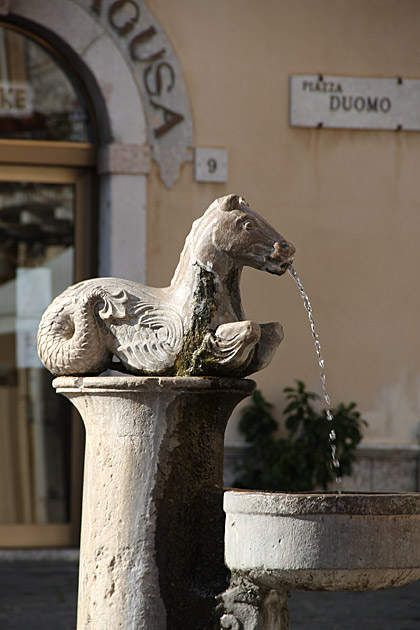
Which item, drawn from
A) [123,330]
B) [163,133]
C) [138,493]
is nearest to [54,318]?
[123,330]

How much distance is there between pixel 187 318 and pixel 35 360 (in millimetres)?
3991

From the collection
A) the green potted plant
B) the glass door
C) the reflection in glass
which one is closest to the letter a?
the glass door

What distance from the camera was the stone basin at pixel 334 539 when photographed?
255cm

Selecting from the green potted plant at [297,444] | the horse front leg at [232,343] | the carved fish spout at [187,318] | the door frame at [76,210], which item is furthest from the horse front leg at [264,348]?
the door frame at [76,210]

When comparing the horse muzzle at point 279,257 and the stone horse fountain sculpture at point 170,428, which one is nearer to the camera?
the stone horse fountain sculpture at point 170,428

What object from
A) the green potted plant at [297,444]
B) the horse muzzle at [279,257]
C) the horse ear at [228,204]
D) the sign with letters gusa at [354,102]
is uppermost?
the sign with letters gusa at [354,102]

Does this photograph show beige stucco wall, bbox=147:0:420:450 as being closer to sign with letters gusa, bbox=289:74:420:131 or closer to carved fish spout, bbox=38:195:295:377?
sign with letters gusa, bbox=289:74:420:131

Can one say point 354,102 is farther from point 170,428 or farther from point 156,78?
point 170,428

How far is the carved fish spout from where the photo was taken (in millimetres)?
2865

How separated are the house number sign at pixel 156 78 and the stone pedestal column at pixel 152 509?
388cm

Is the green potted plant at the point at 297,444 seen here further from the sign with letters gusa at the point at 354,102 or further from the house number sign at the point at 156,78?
the sign with letters gusa at the point at 354,102

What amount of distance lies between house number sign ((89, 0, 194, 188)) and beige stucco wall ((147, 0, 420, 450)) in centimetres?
10

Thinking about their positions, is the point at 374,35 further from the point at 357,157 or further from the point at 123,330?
the point at 123,330

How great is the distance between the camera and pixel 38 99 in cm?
675
